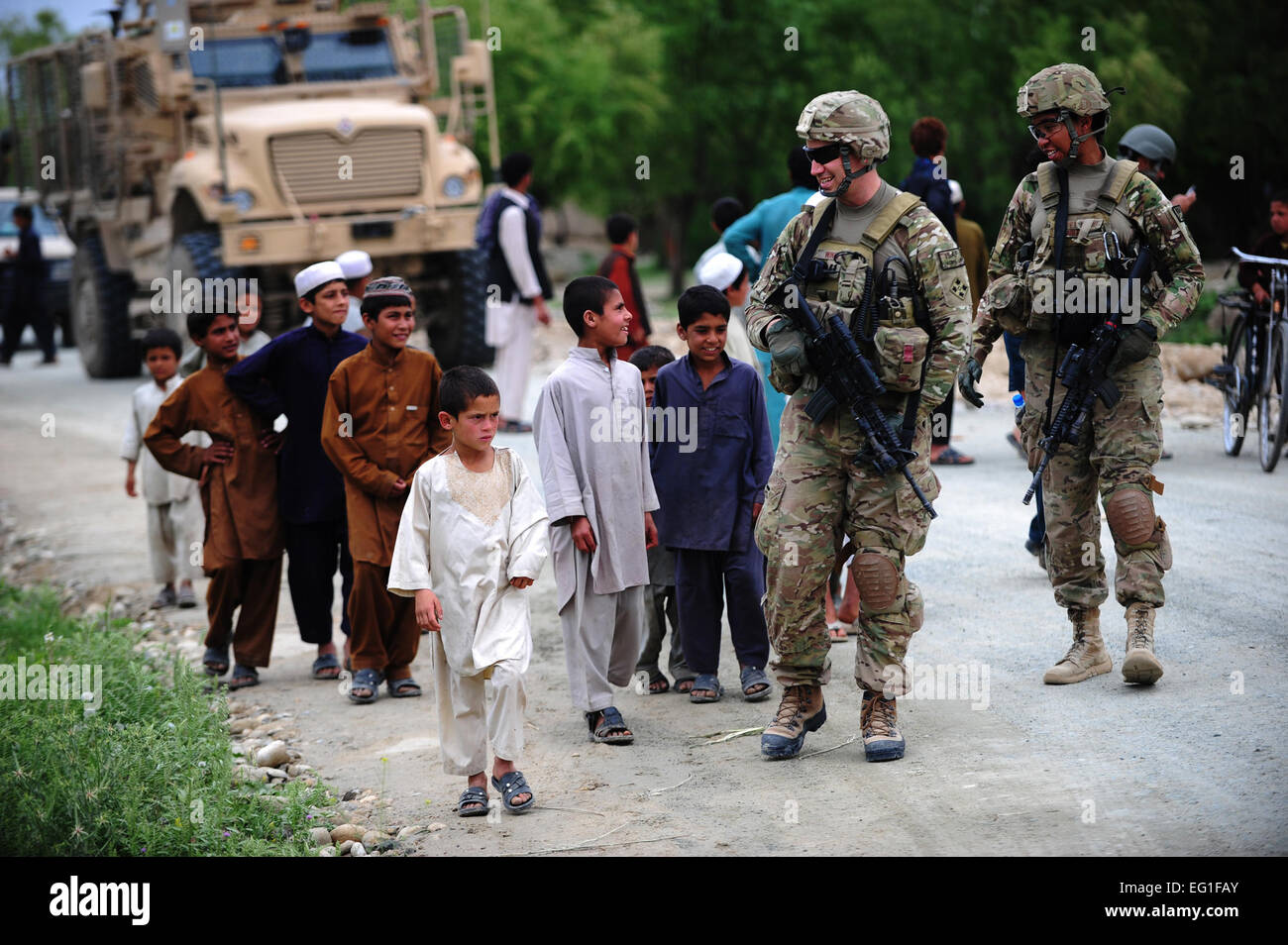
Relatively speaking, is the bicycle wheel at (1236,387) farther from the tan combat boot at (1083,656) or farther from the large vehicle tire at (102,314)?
the large vehicle tire at (102,314)

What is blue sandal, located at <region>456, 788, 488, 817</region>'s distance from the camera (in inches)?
193

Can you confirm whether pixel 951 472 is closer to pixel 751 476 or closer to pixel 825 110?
pixel 751 476

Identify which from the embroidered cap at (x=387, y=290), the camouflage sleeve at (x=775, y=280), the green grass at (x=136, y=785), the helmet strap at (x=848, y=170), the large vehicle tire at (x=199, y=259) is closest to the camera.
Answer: the green grass at (x=136, y=785)

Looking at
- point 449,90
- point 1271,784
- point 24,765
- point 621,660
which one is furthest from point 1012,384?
point 449,90

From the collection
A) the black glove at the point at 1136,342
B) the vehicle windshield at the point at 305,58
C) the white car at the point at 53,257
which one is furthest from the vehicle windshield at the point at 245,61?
the black glove at the point at 1136,342

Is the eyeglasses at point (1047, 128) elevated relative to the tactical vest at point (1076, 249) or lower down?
elevated

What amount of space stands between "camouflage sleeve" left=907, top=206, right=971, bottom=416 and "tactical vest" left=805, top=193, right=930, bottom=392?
43 mm

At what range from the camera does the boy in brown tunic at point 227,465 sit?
6742mm

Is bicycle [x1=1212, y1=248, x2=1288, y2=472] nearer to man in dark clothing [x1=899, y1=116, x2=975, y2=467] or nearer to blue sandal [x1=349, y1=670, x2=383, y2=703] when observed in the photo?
man in dark clothing [x1=899, y1=116, x2=975, y2=467]

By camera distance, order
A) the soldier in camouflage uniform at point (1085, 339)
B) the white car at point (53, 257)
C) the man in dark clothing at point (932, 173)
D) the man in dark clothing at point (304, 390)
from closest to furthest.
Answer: the soldier in camouflage uniform at point (1085, 339), the man in dark clothing at point (304, 390), the man in dark clothing at point (932, 173), the white car at point (53, 257)

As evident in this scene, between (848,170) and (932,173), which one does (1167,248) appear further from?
(932,173)

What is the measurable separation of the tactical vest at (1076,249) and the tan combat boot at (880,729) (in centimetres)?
151

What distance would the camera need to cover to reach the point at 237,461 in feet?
22.1

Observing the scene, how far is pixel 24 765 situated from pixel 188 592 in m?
3.69
